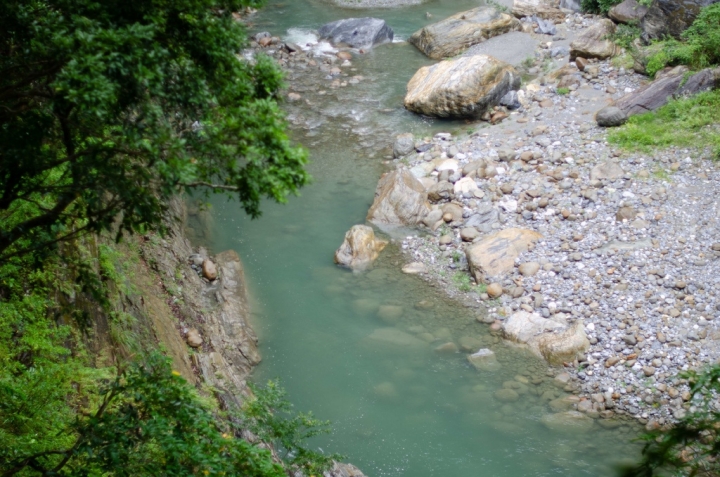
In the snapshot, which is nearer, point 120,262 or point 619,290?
point 120,262

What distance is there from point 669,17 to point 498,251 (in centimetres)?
1051

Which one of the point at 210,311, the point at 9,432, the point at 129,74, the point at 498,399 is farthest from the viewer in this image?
the point at 210,311

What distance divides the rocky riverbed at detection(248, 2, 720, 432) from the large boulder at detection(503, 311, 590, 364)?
0.09 metres

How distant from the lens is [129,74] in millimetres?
4273

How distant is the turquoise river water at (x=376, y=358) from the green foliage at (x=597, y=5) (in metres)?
8.88

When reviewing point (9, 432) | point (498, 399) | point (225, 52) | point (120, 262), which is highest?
point (225, 52)

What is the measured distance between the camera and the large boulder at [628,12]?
68.9 ft

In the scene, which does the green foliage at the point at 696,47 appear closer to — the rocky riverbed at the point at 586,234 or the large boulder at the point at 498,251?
the rocky riverbed at the point at 586,234

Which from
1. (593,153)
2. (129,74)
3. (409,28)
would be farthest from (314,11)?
(129,74)

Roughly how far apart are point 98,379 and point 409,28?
2157 centimetres

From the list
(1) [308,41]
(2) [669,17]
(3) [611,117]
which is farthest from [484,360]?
(1) [308,41]

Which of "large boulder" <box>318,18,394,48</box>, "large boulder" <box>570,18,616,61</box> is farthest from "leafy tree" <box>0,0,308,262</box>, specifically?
"large boulder" <box>318,18,394,48</box>

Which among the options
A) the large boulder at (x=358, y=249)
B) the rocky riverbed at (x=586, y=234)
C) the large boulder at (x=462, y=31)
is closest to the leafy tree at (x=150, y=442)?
the rocky riverbed at (x=586, y=234)

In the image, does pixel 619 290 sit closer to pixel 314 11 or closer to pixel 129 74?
pixel 129 74
